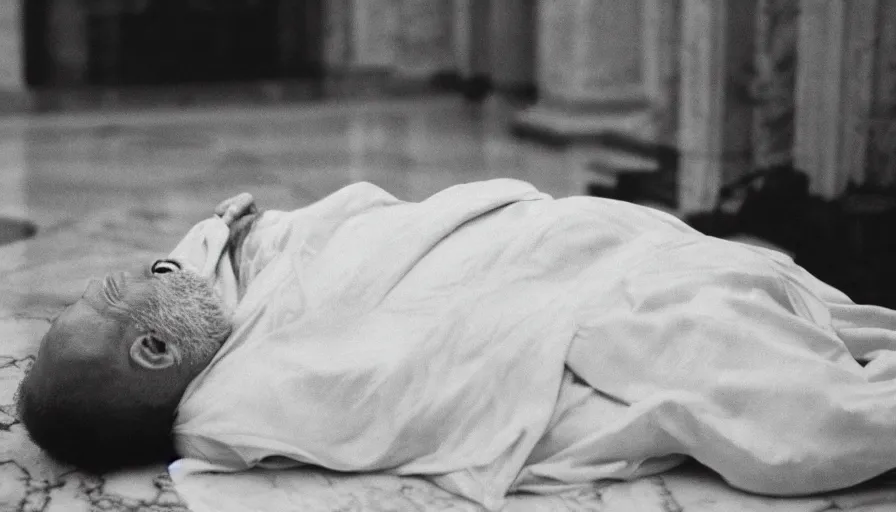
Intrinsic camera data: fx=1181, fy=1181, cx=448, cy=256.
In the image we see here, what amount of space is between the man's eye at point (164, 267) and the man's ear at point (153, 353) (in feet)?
0.87

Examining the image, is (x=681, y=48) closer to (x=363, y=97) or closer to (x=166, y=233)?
(x=166, y=233)

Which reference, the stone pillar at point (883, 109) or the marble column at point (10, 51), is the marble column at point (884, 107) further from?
the marble column at point (10, 51)

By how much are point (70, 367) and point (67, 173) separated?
472 cm

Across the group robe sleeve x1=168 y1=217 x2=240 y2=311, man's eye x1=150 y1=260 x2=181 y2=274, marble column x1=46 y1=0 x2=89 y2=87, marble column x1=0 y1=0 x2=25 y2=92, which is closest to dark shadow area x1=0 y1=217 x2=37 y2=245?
robe sleeve x1=168 y1=217 x2=240 y2=311

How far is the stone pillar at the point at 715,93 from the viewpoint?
484 centimetres

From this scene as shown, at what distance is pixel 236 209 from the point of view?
2908 millimetres

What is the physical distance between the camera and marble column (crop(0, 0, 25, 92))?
10031mm

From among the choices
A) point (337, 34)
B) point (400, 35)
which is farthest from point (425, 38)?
point (337, 34)

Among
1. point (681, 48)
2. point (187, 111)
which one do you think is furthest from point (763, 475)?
point (187, 111)

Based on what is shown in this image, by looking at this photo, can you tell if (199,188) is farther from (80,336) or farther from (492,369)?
(492,369)

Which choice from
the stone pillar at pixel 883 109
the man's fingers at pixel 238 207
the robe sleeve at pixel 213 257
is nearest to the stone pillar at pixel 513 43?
the stone pillar at pixel 883 109

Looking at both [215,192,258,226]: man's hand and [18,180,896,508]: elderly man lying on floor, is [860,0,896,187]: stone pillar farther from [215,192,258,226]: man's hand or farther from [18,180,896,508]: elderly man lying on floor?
[215,192,258,226]: man's hand

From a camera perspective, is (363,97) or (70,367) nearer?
(70,367)

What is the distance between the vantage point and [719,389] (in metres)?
2.14
